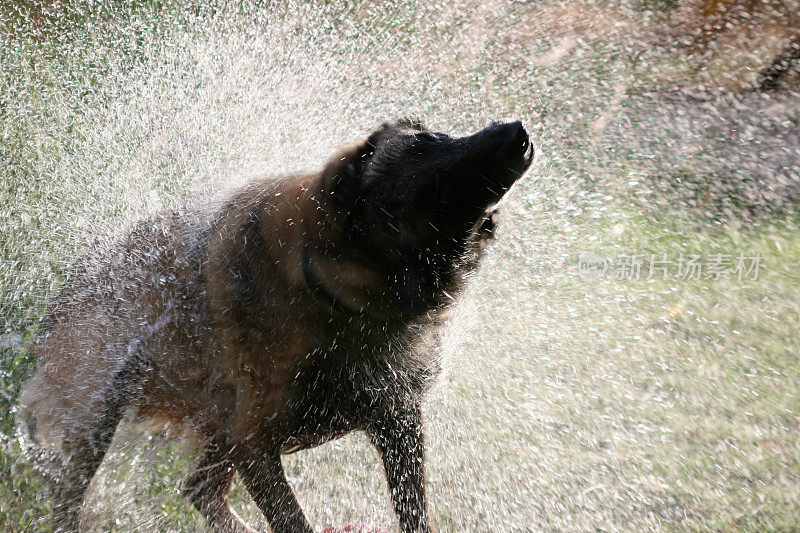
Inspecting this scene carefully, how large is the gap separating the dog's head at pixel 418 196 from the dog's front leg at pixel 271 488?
2.25ft

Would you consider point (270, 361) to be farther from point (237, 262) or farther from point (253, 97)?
point (253, 97)

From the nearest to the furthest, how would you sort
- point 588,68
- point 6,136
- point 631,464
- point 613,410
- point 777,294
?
point 631,464 → point 613,410 → point 777,294 → point 6,136 → point 588,68

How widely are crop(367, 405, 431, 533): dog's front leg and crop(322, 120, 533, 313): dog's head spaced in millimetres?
537

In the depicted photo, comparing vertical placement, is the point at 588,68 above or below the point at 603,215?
above

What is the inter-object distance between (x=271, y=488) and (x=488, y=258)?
100 centimetres

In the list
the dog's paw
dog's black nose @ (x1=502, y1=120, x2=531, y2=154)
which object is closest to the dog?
dog's black nose @ (x1=502, y1=120, x2=531, y2=154)

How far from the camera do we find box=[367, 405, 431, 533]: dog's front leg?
83.6 inches

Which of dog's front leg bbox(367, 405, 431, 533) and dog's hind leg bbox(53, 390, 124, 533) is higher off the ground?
dog's hind leg bbox(53, 390, 124, 533)

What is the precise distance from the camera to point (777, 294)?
3992 millimetres

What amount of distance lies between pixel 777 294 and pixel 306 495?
10.3 feet

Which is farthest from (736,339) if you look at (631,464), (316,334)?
(316,334)

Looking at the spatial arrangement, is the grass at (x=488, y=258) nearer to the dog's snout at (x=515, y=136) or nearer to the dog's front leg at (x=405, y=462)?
the dog's front leg at (x=405, y=462)

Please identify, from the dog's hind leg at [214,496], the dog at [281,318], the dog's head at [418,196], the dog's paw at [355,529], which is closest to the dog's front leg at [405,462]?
the dog at [281,318]

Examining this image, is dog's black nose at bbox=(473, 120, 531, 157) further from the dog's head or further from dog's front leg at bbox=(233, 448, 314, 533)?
dog's front leg at bbox=(233, 448, 314, 533)
